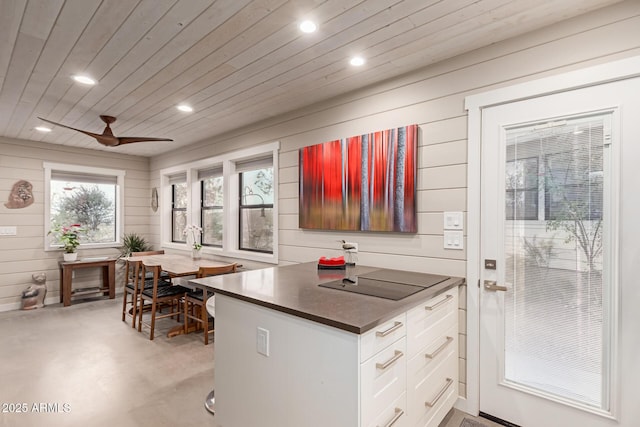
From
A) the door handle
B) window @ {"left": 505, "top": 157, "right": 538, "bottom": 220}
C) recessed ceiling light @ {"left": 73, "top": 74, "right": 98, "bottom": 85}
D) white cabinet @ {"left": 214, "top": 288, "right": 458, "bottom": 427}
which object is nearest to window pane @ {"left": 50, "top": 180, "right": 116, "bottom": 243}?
recessed ceiling light @ {"left": 73, "top": 74, "right": 98, "bottom": 85}

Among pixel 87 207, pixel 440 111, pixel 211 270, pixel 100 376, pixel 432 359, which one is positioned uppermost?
pixel 440 111

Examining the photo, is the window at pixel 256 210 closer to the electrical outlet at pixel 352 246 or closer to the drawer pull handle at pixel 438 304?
the electrical outlet at pixel 352 246

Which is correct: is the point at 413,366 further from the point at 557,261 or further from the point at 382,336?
the point at 557,261

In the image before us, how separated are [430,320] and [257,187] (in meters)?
2.84

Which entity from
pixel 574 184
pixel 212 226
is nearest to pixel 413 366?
pixel 574 184

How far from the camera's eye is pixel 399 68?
2.40 meters

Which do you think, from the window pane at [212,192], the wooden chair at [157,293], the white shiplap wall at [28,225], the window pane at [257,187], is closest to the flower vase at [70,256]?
the white shiplap wall at [28,225]

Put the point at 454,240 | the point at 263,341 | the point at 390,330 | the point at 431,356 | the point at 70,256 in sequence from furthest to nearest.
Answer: the point at 70,256
the point at 454,240
the point at 431,356
the point at 263,341
the point at 390,330

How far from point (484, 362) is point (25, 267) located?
19.7 ft

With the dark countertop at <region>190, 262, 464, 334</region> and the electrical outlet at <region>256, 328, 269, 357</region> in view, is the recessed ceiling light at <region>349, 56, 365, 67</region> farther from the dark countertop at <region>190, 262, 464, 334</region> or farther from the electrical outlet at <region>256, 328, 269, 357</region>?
the electrical outlet at <region>256, 328, 269, 357</region>

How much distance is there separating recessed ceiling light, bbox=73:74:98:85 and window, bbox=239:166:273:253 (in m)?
1.84

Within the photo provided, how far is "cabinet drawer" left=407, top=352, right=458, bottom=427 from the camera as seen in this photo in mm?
1637

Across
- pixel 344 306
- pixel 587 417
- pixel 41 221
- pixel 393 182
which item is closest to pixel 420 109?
pixel 393 182

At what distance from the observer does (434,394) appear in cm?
184
